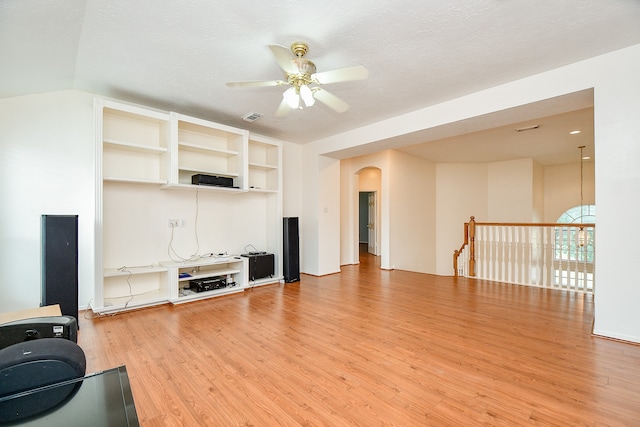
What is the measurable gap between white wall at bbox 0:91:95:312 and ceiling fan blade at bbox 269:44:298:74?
2.74 meters

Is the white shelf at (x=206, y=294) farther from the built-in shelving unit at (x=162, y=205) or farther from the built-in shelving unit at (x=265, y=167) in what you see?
the built-in shelving unit at (x=265, y=167)

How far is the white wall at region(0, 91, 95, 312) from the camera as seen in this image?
2.95m

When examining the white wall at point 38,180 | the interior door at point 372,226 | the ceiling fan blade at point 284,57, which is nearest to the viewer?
the ceiling fan blade at point 284,57

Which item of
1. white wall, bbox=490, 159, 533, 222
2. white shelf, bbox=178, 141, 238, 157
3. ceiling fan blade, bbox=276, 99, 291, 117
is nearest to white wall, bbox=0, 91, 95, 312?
white shelf, bbox=178, 141, 238, 157

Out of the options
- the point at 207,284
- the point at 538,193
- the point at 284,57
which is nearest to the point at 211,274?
the point at 207,284

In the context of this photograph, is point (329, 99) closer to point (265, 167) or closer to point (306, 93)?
A: point (306, 93)

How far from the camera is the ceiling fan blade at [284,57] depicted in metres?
1.95

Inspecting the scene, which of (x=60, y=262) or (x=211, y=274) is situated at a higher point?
(x=60, y=262)

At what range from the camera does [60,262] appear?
271cm

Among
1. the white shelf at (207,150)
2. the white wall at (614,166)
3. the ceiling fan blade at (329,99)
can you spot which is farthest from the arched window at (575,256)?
the white shelf at (207,150)

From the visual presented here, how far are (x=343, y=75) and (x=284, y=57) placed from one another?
482 millimetres

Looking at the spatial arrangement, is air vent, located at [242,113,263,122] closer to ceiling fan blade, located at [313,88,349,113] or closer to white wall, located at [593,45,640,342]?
ceiling fan blade, located at [313,88,349,113]

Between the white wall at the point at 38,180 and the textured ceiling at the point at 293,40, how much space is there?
0.22 meters

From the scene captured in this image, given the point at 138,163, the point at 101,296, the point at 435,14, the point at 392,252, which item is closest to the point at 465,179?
the point at 392,252
